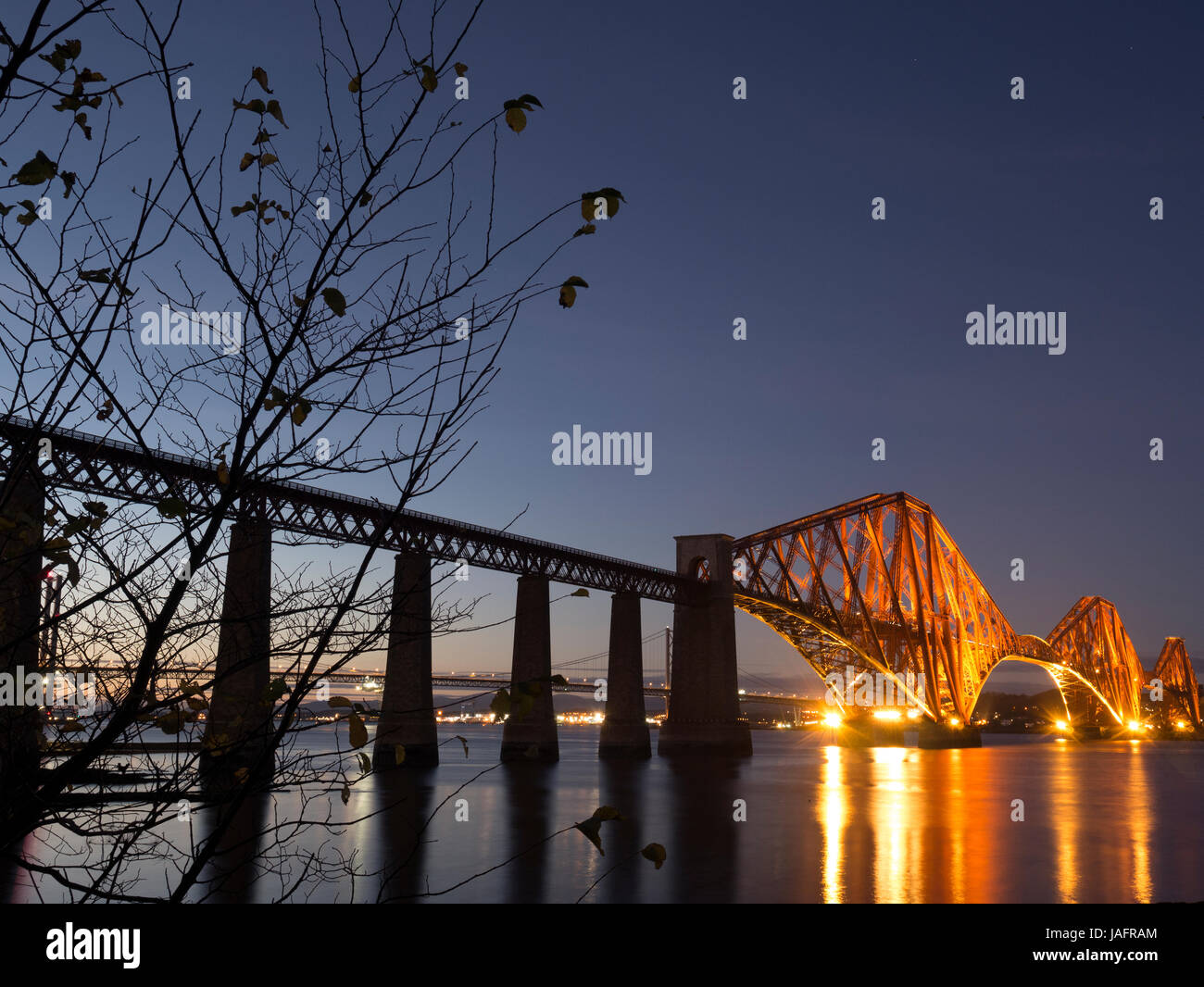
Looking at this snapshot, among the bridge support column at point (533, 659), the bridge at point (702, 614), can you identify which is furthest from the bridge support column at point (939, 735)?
the bridge support column at point (533, 659)

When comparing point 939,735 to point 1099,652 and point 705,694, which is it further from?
point 1099,652

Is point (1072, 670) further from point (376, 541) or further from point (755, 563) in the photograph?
point (376, 541)

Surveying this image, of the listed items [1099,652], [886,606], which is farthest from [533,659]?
[1099,652]

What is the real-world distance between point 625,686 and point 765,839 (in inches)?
1521

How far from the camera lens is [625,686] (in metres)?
73.3

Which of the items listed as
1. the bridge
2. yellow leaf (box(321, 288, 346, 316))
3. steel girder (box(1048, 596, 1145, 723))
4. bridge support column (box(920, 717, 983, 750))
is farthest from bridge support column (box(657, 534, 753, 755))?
steel girder (box(1048, 596, 1145, 723))

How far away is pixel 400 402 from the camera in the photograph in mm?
4379

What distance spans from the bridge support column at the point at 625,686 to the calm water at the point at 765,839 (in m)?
9.35

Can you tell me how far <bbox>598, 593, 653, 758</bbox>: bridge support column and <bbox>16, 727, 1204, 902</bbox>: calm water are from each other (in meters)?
9.35

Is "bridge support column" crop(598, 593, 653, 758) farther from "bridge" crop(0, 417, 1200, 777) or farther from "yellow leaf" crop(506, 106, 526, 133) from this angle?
"yellow leaf" crop(506, 106, 526, 133)

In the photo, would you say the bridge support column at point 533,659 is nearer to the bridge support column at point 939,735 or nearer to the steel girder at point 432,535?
the steel girder at point 432,535

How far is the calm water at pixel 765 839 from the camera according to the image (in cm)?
2520

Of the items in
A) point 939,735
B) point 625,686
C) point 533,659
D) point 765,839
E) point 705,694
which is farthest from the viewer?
point 939,735
